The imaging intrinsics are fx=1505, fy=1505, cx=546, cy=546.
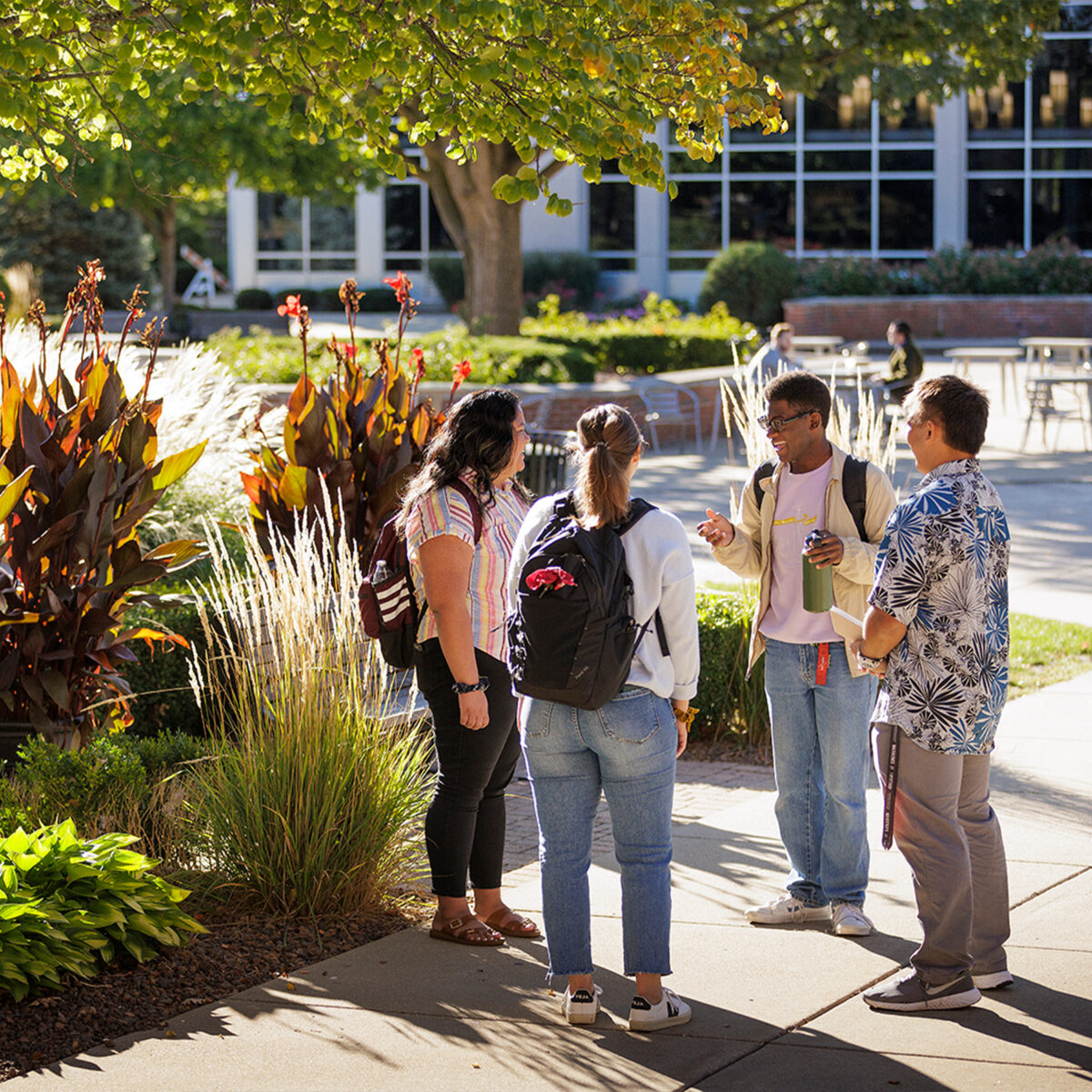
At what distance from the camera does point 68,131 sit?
5.93m

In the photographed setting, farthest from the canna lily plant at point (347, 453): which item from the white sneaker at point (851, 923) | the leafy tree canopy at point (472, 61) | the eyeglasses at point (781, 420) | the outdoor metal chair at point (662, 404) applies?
the outdoor metal chair at point (662, 404)

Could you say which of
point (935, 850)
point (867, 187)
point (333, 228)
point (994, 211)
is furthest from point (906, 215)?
point (935, 850)

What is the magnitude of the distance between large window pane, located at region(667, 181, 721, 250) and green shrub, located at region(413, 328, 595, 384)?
76.1 ft

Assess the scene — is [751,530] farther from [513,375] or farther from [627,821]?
[513,375]

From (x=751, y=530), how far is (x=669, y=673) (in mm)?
1129

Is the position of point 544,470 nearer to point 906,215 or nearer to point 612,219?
point 906,215

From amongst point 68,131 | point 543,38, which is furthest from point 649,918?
point 68,131

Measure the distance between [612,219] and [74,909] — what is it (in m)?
39.2

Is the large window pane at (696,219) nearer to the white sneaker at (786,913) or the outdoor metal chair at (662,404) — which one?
the outdoor metal chair at (662,404)

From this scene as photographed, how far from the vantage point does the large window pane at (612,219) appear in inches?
1644

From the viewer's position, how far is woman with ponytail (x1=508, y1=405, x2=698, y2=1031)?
13.0ft

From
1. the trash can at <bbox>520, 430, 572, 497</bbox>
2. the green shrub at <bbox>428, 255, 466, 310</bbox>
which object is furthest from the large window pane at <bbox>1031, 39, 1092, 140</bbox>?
the trash can at <bbox>520, 430, 572, 497</bbox>

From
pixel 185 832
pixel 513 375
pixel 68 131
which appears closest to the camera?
pixel 185 832

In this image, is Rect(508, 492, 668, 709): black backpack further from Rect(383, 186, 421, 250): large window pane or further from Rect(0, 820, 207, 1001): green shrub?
Rect(383, 186, 421, 250): large window pane
